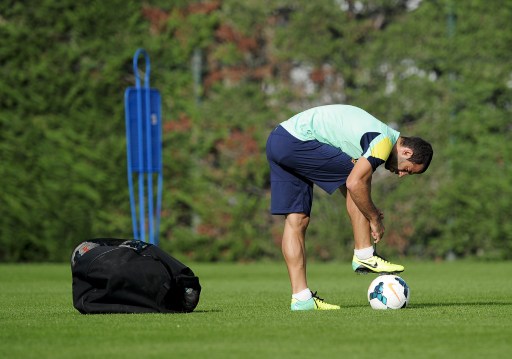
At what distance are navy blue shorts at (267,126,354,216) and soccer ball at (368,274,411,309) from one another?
703 millimetres

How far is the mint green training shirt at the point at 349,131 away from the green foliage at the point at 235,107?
26.9 ft

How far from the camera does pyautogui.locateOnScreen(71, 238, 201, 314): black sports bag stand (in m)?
→ 6.85

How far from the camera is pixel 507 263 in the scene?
14.7 m

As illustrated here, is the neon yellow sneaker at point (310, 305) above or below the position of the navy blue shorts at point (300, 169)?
below

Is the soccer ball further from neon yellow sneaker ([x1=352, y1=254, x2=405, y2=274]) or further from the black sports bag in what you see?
the black sports bag

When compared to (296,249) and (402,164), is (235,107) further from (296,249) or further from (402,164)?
(402,164)

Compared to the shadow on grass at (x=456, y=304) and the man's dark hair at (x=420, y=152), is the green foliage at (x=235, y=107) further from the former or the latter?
the man's dark hair at (x=420, y=152)

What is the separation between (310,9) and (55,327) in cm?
1042

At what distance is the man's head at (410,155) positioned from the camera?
23.2 ft

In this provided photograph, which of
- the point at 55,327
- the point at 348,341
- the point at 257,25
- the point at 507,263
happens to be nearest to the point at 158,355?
the point at 348,341

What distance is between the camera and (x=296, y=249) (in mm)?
7406

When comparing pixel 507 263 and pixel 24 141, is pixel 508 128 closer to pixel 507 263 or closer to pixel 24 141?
pixel 507 263

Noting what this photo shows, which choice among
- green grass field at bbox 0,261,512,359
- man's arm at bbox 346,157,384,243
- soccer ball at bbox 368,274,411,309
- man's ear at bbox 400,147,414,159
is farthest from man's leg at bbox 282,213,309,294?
man's ear at bbox 400,147,414,159

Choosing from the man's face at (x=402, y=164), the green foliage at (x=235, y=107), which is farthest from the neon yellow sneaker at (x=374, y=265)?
the green foliage at (x=235, y=107)
